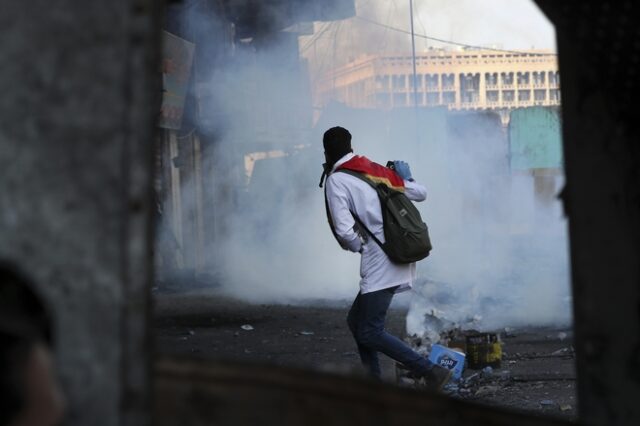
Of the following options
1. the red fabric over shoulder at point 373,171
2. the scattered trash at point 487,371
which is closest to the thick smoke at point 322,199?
the scattered trash at point 487,371

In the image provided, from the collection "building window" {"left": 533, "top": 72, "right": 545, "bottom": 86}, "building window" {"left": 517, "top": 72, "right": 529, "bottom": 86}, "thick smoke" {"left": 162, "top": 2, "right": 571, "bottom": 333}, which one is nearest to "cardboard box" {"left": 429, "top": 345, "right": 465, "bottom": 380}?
"thick smoke" {"left": 162, "top": 2, "right": 571, "bottom": 333}

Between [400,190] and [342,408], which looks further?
[400,190]

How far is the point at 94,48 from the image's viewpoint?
1677 millimetres

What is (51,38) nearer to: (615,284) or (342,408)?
(342,408)

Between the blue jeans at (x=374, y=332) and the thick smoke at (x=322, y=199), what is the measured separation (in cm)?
613

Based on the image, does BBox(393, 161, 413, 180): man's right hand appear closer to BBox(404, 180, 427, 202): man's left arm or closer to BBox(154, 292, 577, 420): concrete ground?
BBox(404, 180, 427, 202): man's left arm

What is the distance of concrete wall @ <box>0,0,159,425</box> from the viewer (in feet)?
5.45

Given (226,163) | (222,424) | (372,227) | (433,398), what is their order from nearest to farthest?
1. (222,424)
2. (433,398)
3. (372,227)
4. (226,163)

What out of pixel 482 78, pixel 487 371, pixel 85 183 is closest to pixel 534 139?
pixel 487 371

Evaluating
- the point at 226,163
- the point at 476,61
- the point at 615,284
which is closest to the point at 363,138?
the point at 226,163

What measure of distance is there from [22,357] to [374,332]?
478 centimetres

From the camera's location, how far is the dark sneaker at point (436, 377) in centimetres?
632

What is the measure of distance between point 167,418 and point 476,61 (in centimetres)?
7694

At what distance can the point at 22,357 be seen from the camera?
149 cm
